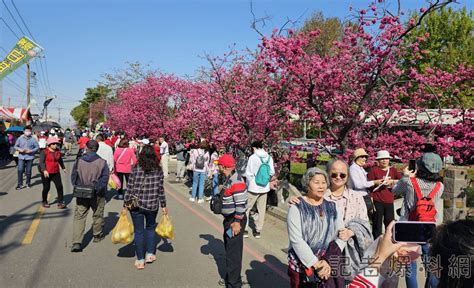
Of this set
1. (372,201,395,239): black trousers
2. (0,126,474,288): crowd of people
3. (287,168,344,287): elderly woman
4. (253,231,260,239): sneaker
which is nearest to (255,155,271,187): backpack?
(0,126,474,288): crowd of people

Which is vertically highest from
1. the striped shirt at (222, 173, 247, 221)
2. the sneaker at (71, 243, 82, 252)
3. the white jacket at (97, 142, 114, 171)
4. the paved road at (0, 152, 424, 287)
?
the white jacket at (97, 142, 114, 171)

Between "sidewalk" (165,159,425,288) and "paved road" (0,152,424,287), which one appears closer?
"paved road" (0,152,424,287)

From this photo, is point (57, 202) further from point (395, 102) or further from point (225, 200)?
point (395, 102)

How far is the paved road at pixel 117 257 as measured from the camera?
4.80 metres

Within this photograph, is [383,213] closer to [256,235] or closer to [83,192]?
[256,235]

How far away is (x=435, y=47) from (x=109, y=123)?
102 ft

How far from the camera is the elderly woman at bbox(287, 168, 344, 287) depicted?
9.70 feet

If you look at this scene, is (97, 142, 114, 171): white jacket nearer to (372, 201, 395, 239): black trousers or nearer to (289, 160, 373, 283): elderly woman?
(372, 201, 395, 239): black trousers

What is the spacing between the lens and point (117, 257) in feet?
18.7

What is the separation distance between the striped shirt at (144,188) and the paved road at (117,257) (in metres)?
0.93

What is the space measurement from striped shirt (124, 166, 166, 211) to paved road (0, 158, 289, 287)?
3.05ft

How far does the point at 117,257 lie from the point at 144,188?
134 cm

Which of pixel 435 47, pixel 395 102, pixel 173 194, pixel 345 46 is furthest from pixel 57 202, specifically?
pixel 435 47

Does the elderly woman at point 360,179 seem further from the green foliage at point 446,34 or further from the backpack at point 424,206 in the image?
the green foliage at point 446,34
